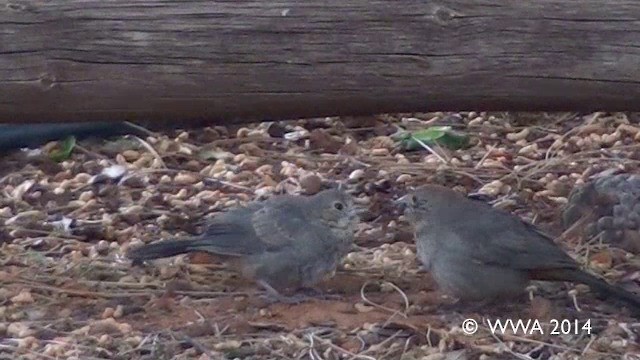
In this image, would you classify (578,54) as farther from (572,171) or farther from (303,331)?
(572,171)

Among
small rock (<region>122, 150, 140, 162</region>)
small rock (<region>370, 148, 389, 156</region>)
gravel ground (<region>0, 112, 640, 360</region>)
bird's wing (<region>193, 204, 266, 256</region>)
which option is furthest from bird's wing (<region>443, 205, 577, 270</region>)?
small rock (<region>122, 150, 140, 162</region>)

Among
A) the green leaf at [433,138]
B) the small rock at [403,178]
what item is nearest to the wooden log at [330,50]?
the small rock at [403,178]

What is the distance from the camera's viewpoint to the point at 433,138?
662cm

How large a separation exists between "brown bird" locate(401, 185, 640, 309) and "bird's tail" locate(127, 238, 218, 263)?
2.52ft

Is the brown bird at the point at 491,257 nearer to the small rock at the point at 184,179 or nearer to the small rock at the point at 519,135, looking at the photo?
the small rock at the point at 184,179

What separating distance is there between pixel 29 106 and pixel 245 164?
2180 millimetres

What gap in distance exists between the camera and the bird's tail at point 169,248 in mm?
4719

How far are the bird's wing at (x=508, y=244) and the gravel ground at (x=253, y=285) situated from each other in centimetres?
16

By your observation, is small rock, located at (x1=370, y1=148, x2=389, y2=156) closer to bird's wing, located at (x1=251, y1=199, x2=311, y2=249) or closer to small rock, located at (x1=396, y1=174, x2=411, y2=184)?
small rock, located at (x1=396, y1=174, x2=411, y2=184)

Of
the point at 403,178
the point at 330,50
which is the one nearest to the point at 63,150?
the point at 403,178

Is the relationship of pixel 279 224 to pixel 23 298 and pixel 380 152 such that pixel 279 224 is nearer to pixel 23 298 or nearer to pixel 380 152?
pixel 23 298

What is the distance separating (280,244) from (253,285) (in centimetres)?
22

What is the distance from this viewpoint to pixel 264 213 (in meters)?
4.85

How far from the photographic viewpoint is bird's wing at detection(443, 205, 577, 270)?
444 centimetres
